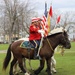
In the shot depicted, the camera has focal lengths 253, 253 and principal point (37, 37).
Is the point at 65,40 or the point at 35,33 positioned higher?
the point at 35,33

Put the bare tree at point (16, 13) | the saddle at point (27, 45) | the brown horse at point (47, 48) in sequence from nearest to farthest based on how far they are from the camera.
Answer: the brown horse at point (47, 48)
the saddle at point (27, 45)
the bare tree at point (16, 13)

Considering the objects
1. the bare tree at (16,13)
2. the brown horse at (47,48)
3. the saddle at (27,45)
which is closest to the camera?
the brown horse at (47,48)

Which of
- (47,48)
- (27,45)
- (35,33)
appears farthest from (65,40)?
(27,45)

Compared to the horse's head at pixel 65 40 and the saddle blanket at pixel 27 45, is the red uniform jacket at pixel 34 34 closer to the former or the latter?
the saddle blanket at pixel 27 45

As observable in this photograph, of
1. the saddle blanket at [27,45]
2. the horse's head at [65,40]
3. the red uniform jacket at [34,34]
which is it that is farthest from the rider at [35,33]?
the horse's head at [65,40]

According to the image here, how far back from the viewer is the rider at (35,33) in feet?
29.5

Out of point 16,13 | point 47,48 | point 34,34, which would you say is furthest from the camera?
point 16,13

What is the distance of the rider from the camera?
8.98 metres

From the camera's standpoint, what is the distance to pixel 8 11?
47.2 meters

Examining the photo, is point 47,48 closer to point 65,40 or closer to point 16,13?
point 65,40

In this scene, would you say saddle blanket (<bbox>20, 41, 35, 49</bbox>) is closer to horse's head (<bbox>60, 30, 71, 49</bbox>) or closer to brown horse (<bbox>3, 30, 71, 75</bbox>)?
brown horse (<bbox>3, 30, 71, 75</bbox>)

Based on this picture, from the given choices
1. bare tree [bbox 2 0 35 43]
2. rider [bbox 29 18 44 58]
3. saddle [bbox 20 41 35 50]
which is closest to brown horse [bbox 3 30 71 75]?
saddle [bbox 20 41 35 50]

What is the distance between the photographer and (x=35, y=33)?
916 cm

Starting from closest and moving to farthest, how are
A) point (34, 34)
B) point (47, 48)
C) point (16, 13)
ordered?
1. point (47, 48)
2. point (34, 34)
3. point (16, 13)
